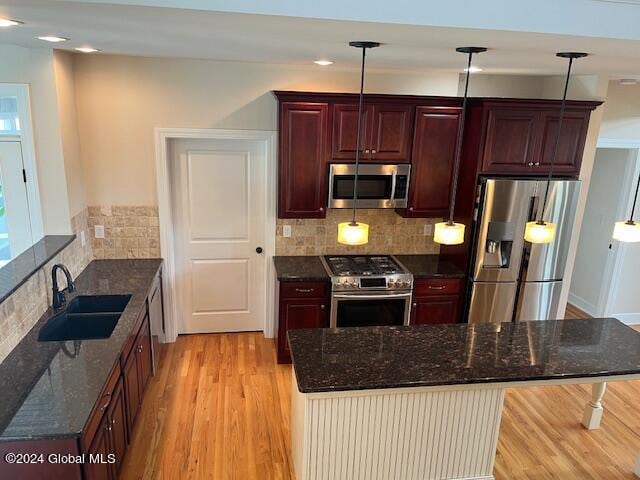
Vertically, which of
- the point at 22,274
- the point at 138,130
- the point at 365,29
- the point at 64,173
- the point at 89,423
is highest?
the point at 365,29

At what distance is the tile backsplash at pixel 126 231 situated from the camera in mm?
4219

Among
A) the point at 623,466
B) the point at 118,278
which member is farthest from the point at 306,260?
the point at 623,466

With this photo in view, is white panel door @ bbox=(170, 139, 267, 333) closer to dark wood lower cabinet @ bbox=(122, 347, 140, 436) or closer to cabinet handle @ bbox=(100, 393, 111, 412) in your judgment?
dark wood lower cabinet @ bbox=(122, 347, 140, 436)

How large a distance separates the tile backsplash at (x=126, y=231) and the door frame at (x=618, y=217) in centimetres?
445

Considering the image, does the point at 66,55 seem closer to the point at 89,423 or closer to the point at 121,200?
the point at 121,200

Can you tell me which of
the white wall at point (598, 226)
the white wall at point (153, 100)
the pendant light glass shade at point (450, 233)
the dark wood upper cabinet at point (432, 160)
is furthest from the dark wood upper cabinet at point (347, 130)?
the white wall at point (598, 226)

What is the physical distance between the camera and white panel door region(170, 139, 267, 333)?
4.42 meters

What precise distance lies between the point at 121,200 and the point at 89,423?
97.0 inches

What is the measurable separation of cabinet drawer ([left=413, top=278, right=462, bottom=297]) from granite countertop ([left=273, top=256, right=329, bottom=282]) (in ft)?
2.79

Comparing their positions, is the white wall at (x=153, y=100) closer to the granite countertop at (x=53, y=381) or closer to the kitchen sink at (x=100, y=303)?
the kitchen sink at (x=100, y=303)

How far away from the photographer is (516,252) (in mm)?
4223

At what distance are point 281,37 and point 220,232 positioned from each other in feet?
8.54

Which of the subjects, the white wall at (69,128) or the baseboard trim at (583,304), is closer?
the white wall at (69,128)

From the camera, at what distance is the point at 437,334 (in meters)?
2.96
